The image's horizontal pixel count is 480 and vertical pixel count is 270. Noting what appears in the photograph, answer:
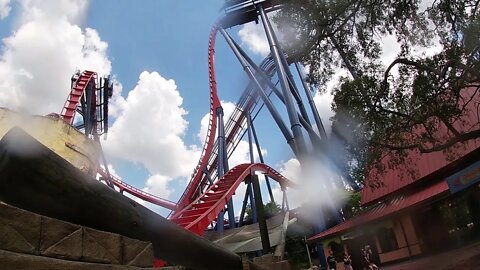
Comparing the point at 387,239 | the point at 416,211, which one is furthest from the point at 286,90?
the point at 387,239

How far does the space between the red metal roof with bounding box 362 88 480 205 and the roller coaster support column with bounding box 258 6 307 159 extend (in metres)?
3.06

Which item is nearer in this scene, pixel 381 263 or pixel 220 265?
pixel 220 265

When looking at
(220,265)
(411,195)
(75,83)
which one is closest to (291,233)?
(411,195)

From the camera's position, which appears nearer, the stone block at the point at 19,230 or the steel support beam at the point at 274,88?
the stone block at the point at 19,230

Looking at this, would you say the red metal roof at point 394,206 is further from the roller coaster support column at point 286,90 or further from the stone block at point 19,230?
the stone block at point 19,230

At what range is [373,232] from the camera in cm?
1262

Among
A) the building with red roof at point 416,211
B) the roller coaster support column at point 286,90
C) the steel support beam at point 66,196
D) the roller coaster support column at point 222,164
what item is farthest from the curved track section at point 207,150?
the steel support beam at point 66,196

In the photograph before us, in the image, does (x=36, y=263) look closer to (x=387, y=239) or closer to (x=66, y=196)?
(x=66, y=196)

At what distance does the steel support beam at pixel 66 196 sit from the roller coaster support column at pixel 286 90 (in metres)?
12.5

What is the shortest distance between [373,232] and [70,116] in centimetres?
1430

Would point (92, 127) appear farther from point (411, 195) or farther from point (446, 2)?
point (446, 2)

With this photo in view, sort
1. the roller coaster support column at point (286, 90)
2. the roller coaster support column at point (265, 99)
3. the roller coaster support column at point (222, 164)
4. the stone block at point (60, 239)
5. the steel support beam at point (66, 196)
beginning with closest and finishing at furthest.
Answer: the steel support beam at point (66, 196) → the stone block at point (60, 239) → the roller coaster support column at point (286, 90) → the roller coaster support column at point (265, 99) → the roller coaster support column at point (222, 164)

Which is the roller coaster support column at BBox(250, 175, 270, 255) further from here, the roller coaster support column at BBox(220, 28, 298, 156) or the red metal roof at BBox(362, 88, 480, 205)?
the roller coaster support column at BBox(220, 28, 298, 156)

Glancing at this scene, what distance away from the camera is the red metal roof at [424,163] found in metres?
8.72
